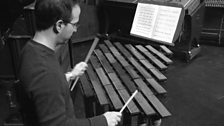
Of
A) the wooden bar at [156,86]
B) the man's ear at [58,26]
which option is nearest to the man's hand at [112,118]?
the wooden bar at [156,86]

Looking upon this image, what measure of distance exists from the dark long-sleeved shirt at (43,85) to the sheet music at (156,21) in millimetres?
1408

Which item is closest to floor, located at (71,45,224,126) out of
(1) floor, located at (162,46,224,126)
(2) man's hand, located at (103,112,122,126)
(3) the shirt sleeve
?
(1) floor, located at (162,46,224,126)

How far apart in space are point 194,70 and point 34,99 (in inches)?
123

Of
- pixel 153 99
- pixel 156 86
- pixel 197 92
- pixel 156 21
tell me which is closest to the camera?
pixel 153 99

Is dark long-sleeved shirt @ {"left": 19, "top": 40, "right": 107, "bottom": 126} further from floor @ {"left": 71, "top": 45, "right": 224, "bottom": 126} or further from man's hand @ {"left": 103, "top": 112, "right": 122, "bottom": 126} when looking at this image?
floor @ {"left": 71, "top": 45, "right": 224, "bottom": 126}

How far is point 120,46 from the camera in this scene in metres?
2.20

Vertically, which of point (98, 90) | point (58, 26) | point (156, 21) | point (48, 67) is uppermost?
point (58, 26)

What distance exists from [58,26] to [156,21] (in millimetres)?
1449

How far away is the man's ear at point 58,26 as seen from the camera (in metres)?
1.06

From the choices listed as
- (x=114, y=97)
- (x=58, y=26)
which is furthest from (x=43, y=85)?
(x=114, y=97)

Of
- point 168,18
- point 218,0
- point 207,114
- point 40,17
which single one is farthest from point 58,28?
point 218,0

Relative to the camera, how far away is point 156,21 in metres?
2.31

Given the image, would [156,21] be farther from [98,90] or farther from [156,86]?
[98,90]

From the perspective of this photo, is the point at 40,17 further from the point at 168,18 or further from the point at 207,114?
the point at 207,114
